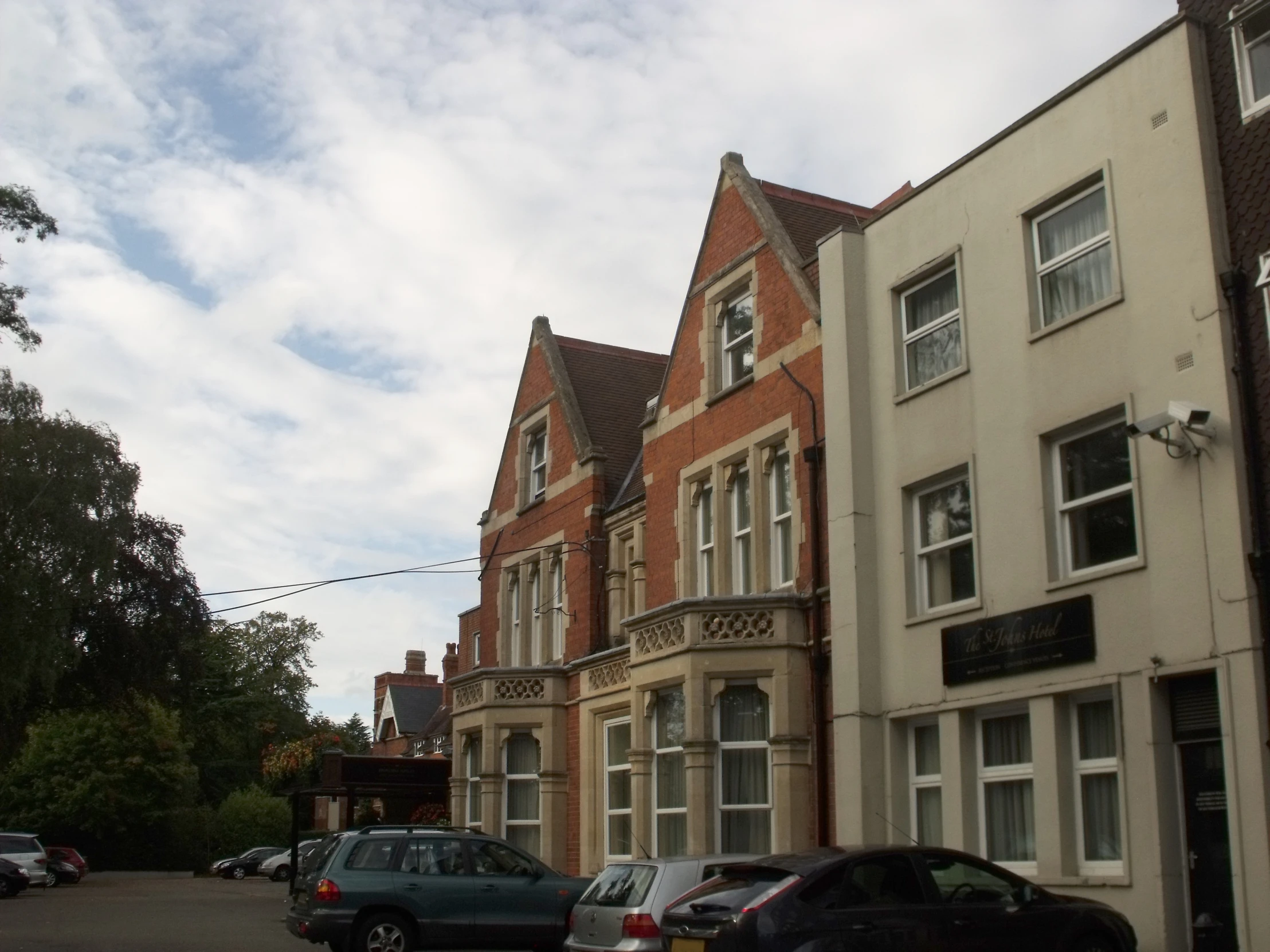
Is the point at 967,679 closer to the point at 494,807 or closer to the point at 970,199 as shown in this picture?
the point at 970,199

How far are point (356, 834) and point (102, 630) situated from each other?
25.7 m

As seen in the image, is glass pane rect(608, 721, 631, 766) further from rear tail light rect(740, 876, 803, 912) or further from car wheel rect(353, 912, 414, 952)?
rear tail light rect(740, 876, 803, 912)

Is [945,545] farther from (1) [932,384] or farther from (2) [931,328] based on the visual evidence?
(2) [931,328]

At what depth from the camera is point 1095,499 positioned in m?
15.0

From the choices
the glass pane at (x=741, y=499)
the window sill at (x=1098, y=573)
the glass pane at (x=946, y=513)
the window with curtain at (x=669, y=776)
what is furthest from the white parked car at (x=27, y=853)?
the window sill at (x=1098, y=573)

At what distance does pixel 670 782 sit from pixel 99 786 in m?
43.7

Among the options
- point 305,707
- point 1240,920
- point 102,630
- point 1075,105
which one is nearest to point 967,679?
point 1240,920

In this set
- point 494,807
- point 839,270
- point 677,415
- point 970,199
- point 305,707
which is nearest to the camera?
point 970,199

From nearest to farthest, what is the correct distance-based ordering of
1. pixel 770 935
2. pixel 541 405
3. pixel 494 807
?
pixel 770 935, pixel 494 807, pixel 541 405

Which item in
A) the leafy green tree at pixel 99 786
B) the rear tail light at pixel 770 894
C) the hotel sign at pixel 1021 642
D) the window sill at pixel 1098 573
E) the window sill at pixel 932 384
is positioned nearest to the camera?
the rear tail light at pixel 770 894

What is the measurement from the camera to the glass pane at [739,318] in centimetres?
2231

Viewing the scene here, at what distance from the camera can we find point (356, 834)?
17.3 metres

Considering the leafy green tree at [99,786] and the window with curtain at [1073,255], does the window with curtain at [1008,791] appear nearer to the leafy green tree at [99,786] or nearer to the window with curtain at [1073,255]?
the window with curtain at [1073,255]

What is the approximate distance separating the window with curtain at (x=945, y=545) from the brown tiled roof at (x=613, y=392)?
9287 millimetres
